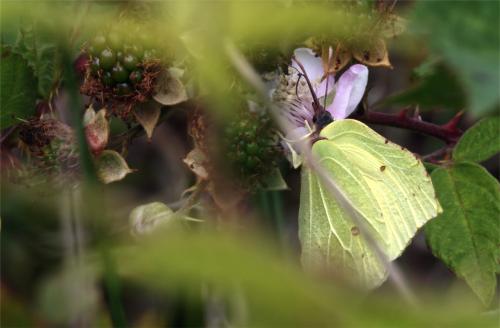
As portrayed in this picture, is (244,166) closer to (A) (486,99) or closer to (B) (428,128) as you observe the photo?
(B) (428,128)

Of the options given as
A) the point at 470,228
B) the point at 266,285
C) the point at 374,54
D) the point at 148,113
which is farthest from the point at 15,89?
the point at 266,285

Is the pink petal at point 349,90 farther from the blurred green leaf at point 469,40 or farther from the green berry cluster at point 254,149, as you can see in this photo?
the blurred green leaf at point 469,40

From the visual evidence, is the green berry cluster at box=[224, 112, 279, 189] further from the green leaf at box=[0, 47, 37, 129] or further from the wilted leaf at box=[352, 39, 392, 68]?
the green leaf at box=[0, 47, 37, 129]

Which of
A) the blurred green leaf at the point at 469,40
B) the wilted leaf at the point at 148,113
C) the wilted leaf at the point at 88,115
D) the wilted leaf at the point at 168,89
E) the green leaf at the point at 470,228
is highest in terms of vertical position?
the blurred green leaf at the point at 469,40

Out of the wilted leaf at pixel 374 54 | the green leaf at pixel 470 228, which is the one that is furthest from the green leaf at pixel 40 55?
the green leaf at pixel 470 228

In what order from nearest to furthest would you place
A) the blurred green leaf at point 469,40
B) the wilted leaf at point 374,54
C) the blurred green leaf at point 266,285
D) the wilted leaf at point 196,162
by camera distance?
the blurred green leaf at point 266,285 → the blurred green leaf at point 469,40 → the wilted leaf at point 196,162 → the wilted leaf at point 374,54

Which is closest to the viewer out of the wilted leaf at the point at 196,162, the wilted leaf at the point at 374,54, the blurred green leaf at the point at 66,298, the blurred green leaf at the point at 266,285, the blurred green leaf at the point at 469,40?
the blurred green leaf at the point at 266,285

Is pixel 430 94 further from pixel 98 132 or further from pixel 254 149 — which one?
pixel 98 132
